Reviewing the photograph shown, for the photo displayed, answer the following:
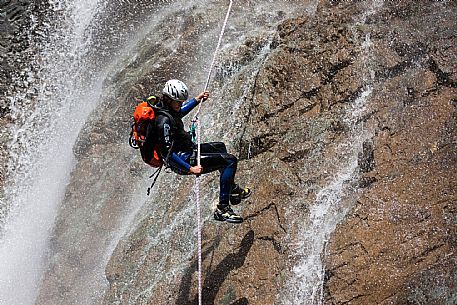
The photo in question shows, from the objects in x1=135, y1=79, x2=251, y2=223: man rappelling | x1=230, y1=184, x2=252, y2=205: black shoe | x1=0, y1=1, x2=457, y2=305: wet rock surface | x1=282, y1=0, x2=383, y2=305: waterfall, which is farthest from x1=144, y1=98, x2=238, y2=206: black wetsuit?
x1=282, y1=0, x2=383, y2=305: waterfall

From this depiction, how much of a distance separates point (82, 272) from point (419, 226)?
23.5 ft

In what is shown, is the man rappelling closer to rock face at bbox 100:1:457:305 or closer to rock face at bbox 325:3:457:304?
rock face at bbox 100:1:457:305

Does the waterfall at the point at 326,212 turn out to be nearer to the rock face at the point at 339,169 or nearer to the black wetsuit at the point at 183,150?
the rock face at the point at 339,169

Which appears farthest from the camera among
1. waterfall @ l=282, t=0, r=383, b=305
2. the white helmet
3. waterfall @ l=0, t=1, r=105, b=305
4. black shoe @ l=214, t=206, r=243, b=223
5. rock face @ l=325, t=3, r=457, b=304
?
waterfall @ l=0, t=1, r=105, b=305

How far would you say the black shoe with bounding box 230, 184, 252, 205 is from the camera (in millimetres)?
8358

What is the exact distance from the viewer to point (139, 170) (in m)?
12.6

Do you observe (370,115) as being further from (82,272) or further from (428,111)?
(82,272)

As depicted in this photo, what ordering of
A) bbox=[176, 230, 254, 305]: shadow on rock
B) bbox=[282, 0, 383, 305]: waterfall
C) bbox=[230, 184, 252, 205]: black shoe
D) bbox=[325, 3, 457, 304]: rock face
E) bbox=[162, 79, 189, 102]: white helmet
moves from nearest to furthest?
bbox=[325, 3, 457, 304]: rock face, bbox=[162, 79, 189, 102]: white helmet, bbox=[282, 0, 383, 305]: waterfall, bbox=[230, 184, 252, 205]: black shoe, bbox=[176, 230, 254, 305]: shadow on rock

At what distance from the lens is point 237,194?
8.38 meters

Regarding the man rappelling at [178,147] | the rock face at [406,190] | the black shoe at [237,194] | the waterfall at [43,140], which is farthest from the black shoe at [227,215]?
the waterfall at [43,140]

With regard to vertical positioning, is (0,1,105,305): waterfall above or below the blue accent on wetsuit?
below

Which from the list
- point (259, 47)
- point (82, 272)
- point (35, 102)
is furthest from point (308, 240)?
point (35, 102)

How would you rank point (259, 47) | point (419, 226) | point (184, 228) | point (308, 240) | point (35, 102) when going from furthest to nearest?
1. point (35, 102)
2. point (259, 47)
3. point (184, 228)
4. point (308, 240)
5. point (419, 226)

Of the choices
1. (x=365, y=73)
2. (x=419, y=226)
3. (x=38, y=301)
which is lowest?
(x=38, y=301)
